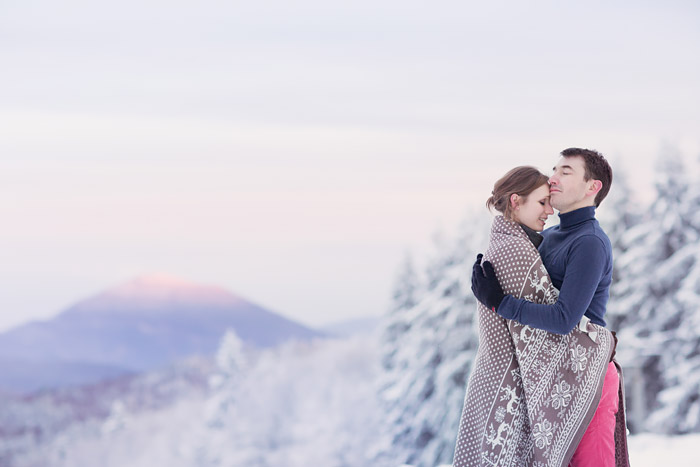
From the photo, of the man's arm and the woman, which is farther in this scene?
the woman

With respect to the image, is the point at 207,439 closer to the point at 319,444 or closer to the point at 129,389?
the point at 319,444

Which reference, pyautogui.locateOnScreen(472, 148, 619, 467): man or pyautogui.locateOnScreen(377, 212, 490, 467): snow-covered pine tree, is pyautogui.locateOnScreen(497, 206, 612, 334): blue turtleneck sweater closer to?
pyautogui.locateOnScreen(472, 148, 619, 467): man

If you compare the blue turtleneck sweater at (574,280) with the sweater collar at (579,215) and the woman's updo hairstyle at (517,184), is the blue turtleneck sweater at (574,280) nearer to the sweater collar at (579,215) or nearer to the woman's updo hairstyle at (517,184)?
the sweater collar at (579,215)

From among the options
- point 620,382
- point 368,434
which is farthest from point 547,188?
point 368,434

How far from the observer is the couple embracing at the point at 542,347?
337 centimetres

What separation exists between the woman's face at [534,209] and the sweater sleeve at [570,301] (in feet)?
1.06

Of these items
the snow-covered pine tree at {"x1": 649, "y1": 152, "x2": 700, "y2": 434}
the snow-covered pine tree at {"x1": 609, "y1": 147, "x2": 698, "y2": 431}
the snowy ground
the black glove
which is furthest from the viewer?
the snow-covered pine tree at {"x1": 609, "y1": 147, "x2": 698, "y2": 431}

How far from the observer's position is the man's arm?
3176 millimetres

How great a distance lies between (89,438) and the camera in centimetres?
4006

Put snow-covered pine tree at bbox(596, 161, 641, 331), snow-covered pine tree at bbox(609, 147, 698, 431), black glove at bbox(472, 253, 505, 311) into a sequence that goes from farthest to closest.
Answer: snow-covered pine tree at bbox(596, 161, 641, 331) < snow-covered pine tree at bbox(609, 147, 698, 431) < black glove at bbox(472, 253, 505, 311)

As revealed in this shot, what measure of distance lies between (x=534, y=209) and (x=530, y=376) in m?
0.74

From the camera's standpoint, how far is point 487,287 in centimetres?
332

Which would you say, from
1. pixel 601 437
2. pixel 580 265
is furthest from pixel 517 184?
pixel 601 437

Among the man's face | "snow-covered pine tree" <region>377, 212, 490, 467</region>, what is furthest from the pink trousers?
"snow-covered pine tree" <region>377, 212, 490, 467</region>
